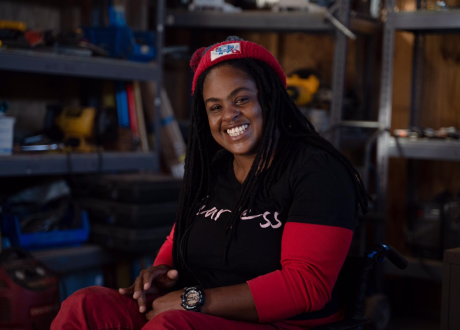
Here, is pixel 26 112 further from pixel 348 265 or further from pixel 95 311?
pixel 348 265

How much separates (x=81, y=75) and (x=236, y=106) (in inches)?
73.0

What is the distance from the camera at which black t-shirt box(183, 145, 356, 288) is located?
1.44 m

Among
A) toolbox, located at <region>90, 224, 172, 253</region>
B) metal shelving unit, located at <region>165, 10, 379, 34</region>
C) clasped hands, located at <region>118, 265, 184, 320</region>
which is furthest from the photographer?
metal shelving unit, located at <region>165, 10, 379, 34</region>

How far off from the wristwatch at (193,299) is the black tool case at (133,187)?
1837mm

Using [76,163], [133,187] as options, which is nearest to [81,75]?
[76,163]

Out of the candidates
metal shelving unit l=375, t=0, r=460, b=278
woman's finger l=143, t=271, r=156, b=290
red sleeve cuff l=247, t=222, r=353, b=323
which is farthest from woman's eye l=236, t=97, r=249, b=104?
metal shelving unit l=375, t=0, r=460, b=278

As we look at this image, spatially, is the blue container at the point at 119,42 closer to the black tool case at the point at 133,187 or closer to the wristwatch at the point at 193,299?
the black tool case at the point at 133,187

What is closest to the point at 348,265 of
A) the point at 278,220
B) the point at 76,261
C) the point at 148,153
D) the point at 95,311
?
the point at 278,220

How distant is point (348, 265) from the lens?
1.62 meters

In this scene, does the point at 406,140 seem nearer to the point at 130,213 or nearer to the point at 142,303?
the point at 130,213

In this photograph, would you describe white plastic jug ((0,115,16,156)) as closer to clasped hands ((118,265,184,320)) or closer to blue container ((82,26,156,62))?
blue container ((82,26,156,62))

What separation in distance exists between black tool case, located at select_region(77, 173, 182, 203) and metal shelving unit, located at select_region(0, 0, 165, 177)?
10 cm

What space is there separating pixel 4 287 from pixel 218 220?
4.78 ft

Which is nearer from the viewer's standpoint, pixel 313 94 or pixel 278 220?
pixel 278 220
